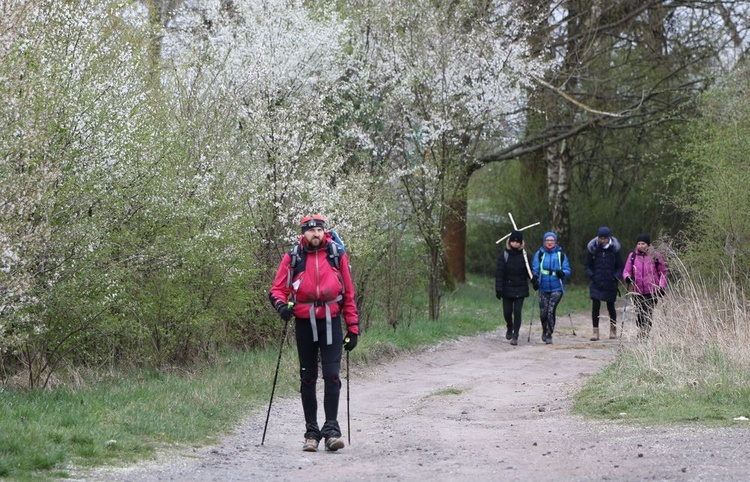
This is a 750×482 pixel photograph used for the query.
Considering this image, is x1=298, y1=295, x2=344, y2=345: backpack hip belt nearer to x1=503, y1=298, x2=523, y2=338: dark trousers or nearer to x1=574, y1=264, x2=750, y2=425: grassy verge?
x1=574, y1=264, x2=750, y2=425: grassy verge

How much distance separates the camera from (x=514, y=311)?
18938 mm

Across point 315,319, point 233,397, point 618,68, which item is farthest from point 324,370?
point 618,68

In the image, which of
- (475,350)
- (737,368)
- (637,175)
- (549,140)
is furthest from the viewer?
(637,175)

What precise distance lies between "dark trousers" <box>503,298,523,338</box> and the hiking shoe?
10.0m

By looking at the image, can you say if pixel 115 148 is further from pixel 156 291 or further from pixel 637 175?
pixel 637 175

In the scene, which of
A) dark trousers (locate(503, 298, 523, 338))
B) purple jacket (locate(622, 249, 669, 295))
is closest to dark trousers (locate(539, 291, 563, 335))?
dark trousers (locate(503, 298, 523, 338))

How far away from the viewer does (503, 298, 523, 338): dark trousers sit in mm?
18797

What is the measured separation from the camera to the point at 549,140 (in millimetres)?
28312

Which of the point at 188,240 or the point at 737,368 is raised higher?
the point at 188,240

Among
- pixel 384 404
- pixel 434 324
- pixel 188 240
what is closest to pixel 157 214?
pixel 188 240

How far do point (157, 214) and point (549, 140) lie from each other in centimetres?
1716

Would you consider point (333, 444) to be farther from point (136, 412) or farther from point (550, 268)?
point (550, 268)

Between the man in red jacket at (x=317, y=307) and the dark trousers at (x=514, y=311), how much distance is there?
9723 mm

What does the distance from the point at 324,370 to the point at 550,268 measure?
9.91 m
